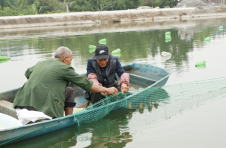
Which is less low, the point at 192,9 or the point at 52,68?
the point at 192,9

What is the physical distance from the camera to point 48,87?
442cm

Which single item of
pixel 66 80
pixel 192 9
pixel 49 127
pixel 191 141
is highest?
pixel 192 9

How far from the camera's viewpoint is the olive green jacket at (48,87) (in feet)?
14.5

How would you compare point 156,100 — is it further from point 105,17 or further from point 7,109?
point 105,17

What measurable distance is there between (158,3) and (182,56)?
46710 mm

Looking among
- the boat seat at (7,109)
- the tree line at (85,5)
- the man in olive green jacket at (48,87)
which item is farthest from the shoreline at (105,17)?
the man in olive green jacket at (48,87)

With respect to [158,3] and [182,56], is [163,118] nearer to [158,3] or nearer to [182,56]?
[182,56]

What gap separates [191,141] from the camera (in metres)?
4.55

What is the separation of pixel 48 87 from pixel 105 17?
36.3 meters

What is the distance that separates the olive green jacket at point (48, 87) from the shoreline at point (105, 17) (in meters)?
31.7

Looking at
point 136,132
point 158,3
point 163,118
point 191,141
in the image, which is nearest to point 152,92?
point 163,118

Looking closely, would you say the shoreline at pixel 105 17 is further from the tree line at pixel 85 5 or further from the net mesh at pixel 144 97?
the net mesh at pixel 144 97

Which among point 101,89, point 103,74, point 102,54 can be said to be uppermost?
point 102,54

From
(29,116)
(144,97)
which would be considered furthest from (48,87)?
(144,97)
